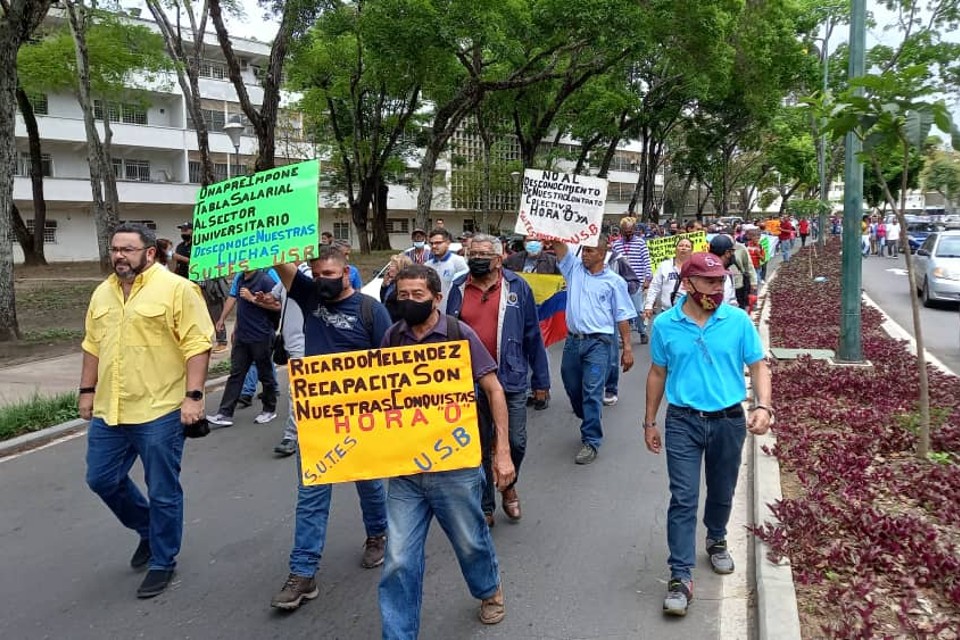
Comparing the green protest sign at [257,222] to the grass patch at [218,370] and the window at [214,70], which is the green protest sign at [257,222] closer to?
the grass patch at [218,370]

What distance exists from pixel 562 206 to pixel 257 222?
13.3ft

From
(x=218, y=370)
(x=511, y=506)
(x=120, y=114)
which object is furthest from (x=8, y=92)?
(x=120, y=114)

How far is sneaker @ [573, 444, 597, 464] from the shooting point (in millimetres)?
6070

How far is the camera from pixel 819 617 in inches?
136

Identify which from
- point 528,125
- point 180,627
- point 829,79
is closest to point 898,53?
point 829,79

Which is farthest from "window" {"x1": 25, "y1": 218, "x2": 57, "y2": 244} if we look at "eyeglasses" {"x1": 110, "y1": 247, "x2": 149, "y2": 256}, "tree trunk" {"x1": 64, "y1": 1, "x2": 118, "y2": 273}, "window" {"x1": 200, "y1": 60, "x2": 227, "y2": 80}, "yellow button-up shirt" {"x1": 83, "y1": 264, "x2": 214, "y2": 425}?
"eyeglasses" {"x1": 110, "y1": 247, "x2": 149, "y2": 256}

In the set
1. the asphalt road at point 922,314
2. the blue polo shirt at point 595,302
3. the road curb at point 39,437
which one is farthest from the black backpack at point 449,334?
the asphalt road at point 922,314

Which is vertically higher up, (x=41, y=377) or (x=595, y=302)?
(x=595, y=302)

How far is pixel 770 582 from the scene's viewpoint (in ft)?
12.3

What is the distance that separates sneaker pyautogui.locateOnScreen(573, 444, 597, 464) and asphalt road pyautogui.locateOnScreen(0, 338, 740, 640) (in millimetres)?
60

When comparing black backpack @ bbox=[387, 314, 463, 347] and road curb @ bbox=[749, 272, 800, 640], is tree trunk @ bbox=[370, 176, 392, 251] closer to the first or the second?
road curb @ bbox=[749, 272, 800, 640]

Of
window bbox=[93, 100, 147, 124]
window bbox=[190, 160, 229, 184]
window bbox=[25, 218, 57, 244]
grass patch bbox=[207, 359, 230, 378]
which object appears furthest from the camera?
window bbox=[190, 160, 229, 184]

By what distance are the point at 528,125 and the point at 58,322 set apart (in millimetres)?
19319

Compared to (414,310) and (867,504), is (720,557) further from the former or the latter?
(414,310)
